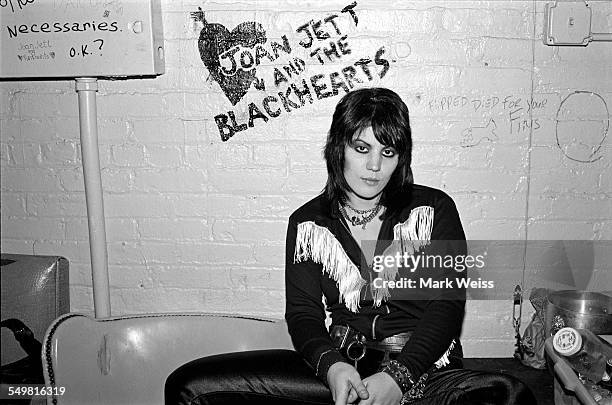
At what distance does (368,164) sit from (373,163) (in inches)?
0.5

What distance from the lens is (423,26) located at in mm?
1839

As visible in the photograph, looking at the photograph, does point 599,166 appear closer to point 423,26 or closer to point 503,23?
point 503,23

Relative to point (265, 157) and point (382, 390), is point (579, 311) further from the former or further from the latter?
point (265, 157)

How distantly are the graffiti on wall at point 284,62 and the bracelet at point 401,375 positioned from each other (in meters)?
0.84

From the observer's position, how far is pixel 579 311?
5.94 ft

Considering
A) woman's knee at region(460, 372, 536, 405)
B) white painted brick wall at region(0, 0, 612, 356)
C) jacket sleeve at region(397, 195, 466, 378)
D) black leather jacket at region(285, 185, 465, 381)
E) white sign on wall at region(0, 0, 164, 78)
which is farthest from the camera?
white painted brick wall at region(0, 0, 612, 356)

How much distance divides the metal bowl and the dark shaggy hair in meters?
0.58

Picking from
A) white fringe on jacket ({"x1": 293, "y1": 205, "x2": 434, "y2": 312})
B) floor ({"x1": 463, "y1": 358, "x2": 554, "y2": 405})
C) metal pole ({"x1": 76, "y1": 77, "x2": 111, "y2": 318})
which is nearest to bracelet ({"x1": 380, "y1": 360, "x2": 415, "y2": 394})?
white fringe on jacket ({"x1": 293, "y1": 205, "x2": 434, "y2": 312})

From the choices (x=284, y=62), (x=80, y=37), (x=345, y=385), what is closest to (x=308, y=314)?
(x=345, y=385)

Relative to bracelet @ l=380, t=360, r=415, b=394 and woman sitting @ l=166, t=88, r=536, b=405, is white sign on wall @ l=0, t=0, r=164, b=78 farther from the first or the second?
bracelet @ l=380, t=360, r=415, b=394

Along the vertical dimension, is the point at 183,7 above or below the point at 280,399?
above

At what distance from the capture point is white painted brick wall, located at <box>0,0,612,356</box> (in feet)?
6.06

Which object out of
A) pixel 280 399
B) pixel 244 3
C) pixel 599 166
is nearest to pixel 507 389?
pixel 280 399

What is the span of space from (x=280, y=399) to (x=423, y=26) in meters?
1.09
